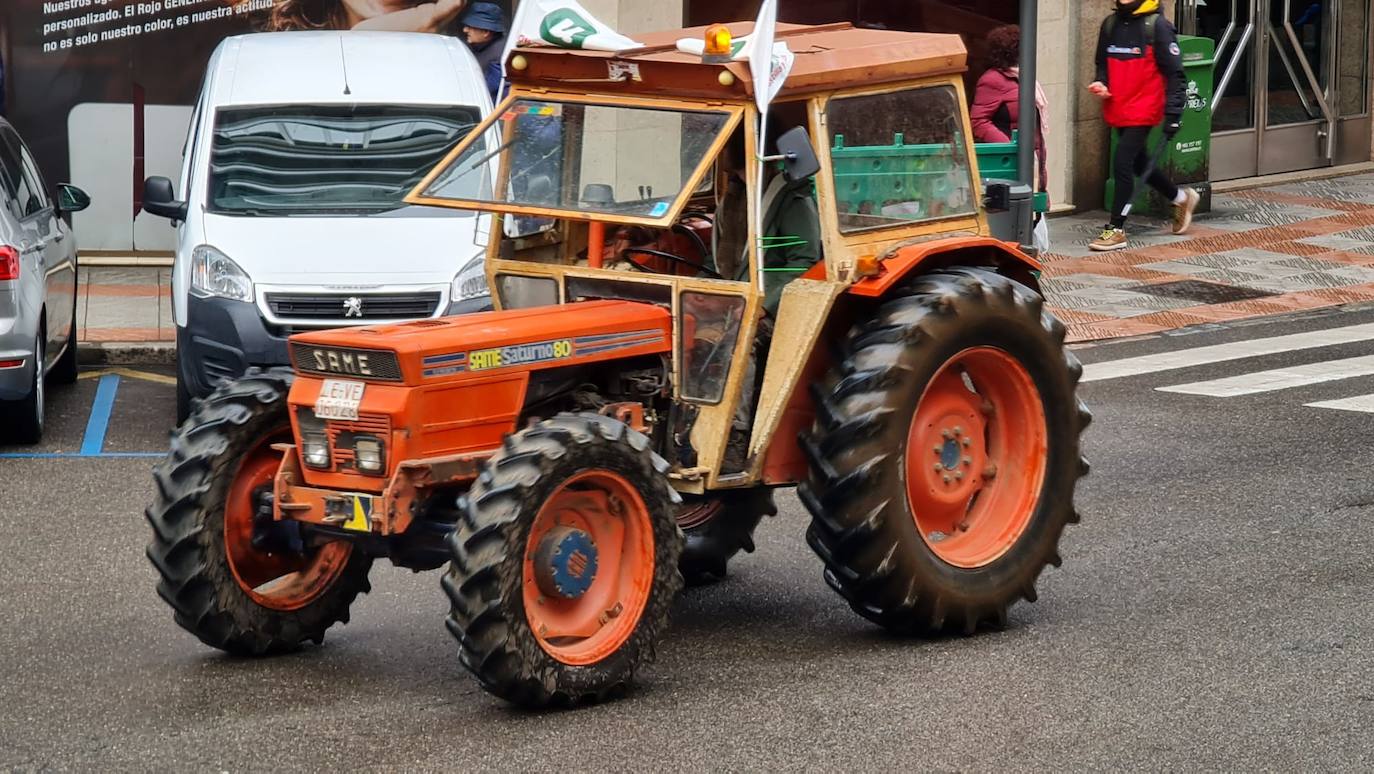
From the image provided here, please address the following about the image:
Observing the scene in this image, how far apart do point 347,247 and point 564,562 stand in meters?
4.73

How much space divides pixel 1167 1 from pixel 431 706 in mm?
14953

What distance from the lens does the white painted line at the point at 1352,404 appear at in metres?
10.7

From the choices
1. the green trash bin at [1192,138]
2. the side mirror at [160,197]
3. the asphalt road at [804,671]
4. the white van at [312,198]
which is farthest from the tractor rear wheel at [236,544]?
the green trash bin at [1192,138]

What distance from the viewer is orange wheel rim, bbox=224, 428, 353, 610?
6414 mm

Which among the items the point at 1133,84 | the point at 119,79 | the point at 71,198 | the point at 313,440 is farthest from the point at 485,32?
the point at 313,440

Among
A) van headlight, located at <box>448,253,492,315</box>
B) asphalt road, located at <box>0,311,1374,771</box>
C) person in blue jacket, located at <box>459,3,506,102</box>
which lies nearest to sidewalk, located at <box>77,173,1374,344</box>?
person in blue jacket, located at <box>459,3,506,102</box>

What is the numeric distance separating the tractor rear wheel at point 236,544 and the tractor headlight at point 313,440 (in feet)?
0.67

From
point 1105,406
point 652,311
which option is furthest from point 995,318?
point 1105,406

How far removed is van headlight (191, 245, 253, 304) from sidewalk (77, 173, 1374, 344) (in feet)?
10.8

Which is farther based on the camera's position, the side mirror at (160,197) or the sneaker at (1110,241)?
the sneaker at (1110,241)

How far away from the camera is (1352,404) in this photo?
35.5ft

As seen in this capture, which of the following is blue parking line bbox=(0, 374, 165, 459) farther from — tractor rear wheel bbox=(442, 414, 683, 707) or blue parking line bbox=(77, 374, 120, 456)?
tractor rear wheel bbox=(442, 414, 683, 707)

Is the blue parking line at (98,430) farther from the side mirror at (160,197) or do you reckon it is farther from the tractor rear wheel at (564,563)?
the tractor rear wheel at (564,563)

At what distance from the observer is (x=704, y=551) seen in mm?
7508
